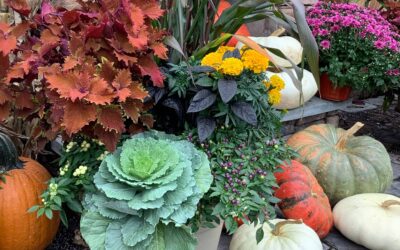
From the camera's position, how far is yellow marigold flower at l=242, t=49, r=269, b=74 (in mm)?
1604

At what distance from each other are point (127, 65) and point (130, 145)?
0.89ft

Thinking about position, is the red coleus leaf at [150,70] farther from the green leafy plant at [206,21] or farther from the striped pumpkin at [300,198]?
the striped pumpkin at [300,198]

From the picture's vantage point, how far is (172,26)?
1.94 m

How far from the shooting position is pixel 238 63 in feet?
5.08

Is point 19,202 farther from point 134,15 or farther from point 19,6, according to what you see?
point 134,15

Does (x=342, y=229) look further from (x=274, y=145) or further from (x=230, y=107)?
(x=230, y=107)

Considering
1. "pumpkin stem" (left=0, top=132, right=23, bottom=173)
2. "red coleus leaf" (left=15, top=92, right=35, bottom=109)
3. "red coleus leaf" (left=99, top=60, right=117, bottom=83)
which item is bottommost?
"pumpkin stem" (left=0, top=132, right=23, bottom=173)

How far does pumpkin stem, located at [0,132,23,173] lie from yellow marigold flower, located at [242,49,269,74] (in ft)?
3.15

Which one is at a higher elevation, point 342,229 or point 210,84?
point 210,84

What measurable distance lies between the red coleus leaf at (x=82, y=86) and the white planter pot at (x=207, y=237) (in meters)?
0.63

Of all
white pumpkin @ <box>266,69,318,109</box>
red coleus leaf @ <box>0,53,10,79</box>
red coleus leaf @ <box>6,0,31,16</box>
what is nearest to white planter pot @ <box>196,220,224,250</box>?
red coleus leaf @ <box>0,53,10,79</box>

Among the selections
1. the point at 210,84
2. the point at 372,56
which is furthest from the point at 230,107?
the point at 372,56

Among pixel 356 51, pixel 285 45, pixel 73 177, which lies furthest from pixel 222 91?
pixel 356 51

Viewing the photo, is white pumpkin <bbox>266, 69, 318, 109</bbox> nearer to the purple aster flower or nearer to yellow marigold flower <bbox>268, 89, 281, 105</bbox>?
the purple aster flower
